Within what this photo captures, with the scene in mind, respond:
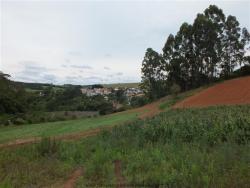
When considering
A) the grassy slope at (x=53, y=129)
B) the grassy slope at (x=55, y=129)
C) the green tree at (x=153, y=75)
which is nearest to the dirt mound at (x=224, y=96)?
the grassy slope at (x=55, y=129)

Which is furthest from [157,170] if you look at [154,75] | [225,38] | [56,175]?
[154,75]

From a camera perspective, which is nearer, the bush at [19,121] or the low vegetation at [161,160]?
the low vegetation at [161,160]

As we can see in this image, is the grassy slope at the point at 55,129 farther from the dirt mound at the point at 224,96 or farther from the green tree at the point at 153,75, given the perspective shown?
the green tree at the point at 153,75

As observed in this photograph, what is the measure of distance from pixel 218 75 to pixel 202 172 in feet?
132

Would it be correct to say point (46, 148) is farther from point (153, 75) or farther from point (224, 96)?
point (153, 75)

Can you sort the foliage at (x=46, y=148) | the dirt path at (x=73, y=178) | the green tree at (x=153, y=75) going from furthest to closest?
the green tree at (x=153, y=75), the foliage at (x=46, y=148), the dirt path at (x=73, y=178)

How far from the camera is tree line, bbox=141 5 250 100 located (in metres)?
40.7

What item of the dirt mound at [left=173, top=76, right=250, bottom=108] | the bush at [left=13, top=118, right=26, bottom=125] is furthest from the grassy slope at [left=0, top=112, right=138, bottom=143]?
the bush at [left=13, top=118, right=26, bottom=125]

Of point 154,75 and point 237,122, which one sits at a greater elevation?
point 154,75

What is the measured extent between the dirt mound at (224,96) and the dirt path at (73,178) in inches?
911

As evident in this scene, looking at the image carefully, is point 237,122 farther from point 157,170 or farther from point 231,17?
point 231,17

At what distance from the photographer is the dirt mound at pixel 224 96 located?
30130 millimetres

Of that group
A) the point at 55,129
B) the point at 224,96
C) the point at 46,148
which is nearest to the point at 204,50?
the point at 224,96

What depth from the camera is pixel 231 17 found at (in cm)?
4172
